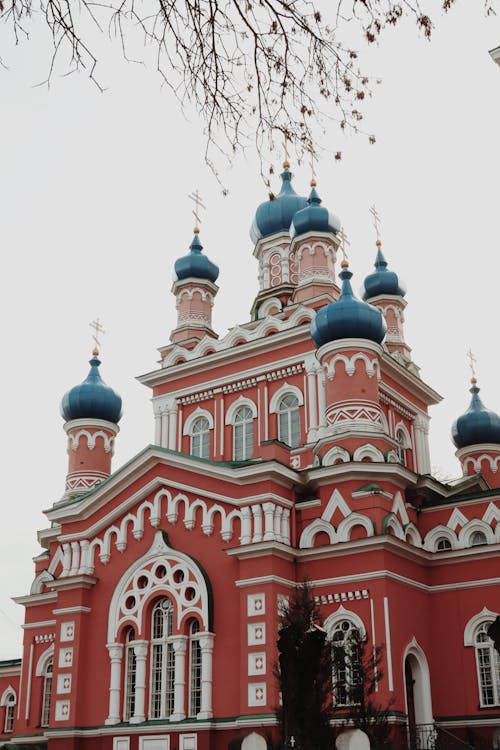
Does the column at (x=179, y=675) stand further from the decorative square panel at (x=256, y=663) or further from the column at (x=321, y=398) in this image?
the column at (x=321, y=398)

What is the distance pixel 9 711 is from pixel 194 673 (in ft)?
21.3

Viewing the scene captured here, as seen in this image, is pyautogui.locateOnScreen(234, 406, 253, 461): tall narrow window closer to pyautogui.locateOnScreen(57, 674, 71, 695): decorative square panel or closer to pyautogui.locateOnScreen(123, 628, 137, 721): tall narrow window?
pyautogui.locateOnScreen(123, 628, 137, 721): tall narrow window

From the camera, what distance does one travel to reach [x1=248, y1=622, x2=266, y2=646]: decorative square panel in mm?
12266

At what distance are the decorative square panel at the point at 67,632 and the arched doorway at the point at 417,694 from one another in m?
5.34

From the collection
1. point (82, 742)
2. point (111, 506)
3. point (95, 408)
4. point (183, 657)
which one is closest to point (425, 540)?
point (183, 657)

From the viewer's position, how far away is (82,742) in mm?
13547

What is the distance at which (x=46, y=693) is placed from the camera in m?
15.7

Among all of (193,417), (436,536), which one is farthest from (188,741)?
(193,417)

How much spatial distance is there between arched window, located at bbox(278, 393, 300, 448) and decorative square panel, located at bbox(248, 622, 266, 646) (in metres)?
4.13

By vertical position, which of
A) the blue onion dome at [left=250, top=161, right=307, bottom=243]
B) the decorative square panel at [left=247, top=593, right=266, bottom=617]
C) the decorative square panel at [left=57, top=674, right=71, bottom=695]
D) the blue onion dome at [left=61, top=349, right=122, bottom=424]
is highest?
the blue onion dome at [left=250, top=161, right=307, bottom=243]

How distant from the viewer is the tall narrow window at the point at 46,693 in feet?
50.8

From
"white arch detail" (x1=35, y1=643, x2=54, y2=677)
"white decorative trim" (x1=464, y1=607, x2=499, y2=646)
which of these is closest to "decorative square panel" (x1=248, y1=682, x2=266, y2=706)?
"white decorative trim" (x1=464, y1=607, x2=499, y2=646)

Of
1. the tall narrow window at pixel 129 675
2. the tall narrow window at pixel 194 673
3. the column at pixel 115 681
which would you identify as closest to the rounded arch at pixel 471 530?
the tall narrow window at pixel 194 673

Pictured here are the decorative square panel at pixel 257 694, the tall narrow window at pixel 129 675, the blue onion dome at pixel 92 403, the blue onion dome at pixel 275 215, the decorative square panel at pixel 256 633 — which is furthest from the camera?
the blue onion dome at pixel 275 215
